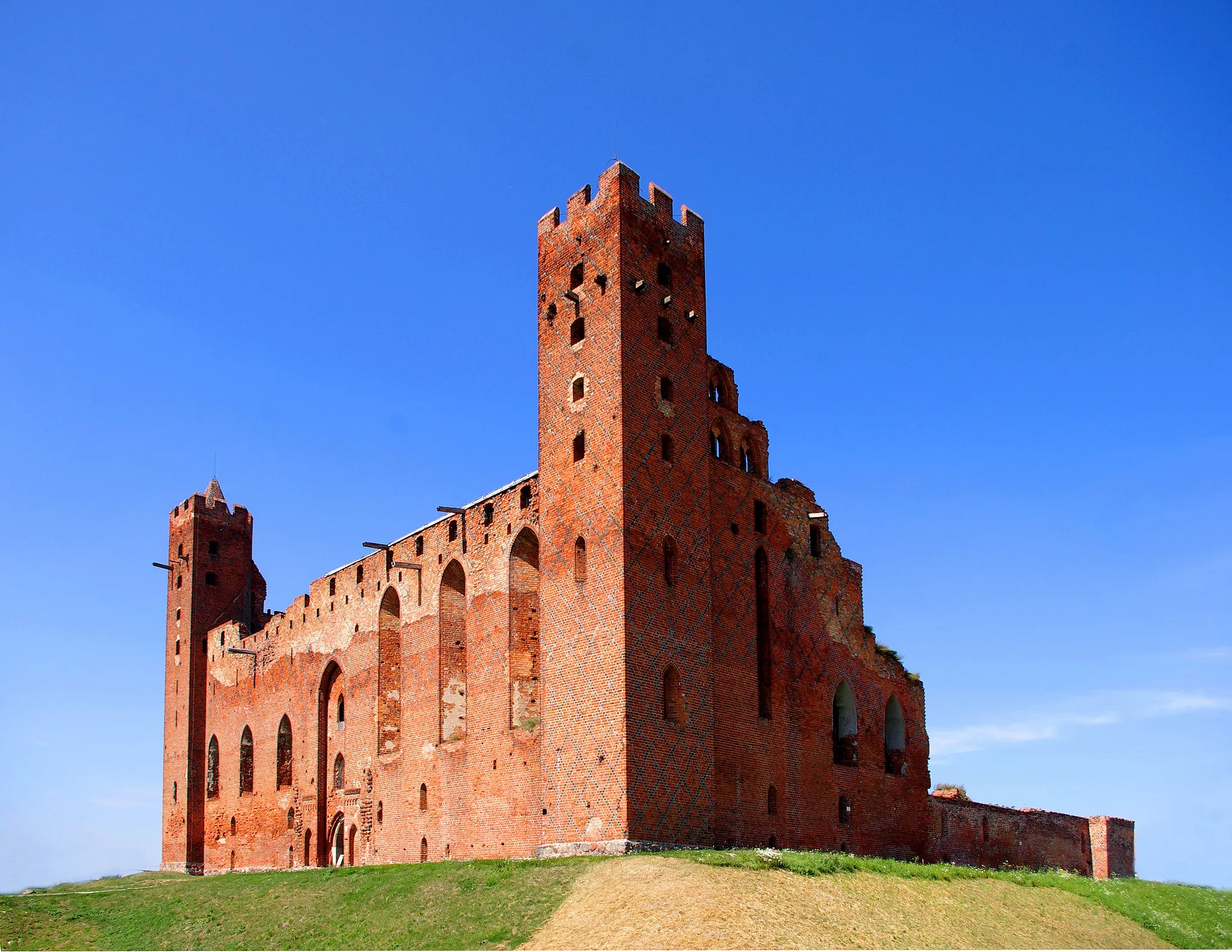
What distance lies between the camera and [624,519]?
24.3 m

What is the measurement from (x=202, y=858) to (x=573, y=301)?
25057 millimetres

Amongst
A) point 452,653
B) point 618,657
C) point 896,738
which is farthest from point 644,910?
point 896,738

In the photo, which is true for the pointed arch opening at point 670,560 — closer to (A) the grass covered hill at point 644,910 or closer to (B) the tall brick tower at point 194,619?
(A) the grass covered hill at point 644,910

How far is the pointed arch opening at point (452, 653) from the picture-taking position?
30.0m

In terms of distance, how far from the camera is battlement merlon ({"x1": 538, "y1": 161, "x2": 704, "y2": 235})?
26.7 meters

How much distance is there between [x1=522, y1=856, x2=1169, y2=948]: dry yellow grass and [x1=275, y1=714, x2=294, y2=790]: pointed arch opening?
1881 cm

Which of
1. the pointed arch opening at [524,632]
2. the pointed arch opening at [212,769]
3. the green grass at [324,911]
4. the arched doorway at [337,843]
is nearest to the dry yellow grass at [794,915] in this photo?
the green grass at [324,911]

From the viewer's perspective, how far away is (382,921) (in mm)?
20484

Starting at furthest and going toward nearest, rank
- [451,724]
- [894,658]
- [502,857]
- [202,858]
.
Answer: [202,858] → [894,658] → [451,724] → [502,857]

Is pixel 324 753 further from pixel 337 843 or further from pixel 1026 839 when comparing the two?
pixel 1026 839

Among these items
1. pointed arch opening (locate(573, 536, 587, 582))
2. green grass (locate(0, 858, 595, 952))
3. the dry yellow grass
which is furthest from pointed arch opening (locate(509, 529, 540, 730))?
the dry yellow grass

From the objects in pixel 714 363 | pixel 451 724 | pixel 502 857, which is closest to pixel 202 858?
pixel 451 724

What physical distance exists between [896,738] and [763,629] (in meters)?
6.83

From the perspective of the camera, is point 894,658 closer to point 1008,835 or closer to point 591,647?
point 1008,835
